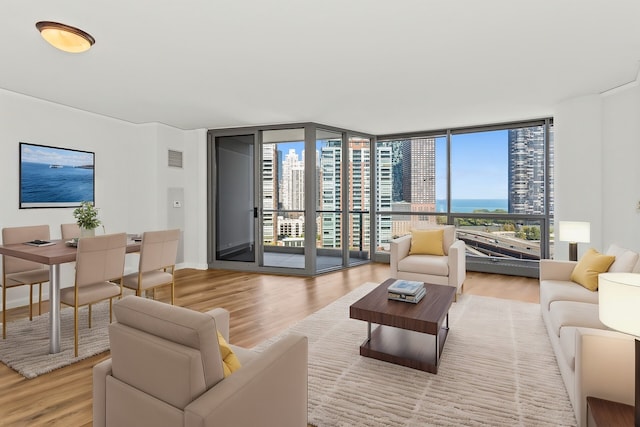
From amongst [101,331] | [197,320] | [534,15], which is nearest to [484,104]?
[534,15]

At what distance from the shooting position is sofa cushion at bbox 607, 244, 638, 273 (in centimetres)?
264

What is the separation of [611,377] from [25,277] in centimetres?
469

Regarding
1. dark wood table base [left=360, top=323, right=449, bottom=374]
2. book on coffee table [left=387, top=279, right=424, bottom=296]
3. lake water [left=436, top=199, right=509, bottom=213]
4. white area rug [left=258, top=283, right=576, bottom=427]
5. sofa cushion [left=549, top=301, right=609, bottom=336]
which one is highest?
lake water [left=436, top=199, right=509, bottom=213]

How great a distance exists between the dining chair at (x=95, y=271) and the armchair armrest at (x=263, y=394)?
214 centimetres

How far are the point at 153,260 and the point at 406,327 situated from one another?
258 cm

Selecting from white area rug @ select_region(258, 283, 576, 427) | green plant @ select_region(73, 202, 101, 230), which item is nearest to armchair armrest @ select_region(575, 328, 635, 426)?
white area rug @ select_region(258, 283, 576, 427)

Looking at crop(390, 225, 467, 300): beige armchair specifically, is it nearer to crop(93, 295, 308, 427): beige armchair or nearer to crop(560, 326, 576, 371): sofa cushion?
crop(560, 326, 576, 371): sofa cushion

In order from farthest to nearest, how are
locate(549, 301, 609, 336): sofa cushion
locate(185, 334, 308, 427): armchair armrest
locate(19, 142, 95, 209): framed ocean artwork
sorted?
1. locate(19, 142, 95, 209): framed ocean artwork
2. locate(549, 301, 609, 336): sofa cushion
3. locate(185, 334, 308, 427): armchair armrest

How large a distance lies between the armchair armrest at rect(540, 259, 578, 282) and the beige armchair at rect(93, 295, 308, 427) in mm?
3185

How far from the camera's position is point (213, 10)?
2393 millimetres

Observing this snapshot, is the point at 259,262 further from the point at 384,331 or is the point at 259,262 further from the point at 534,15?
the point at 534,15

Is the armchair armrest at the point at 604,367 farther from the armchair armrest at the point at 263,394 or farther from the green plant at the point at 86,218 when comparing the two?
the green plant at the point at 86,218

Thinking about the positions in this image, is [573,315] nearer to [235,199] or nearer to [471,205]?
[471,205]

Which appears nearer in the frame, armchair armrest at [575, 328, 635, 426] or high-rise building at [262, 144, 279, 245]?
armchair armrest at [575, 328, 635, 426]
